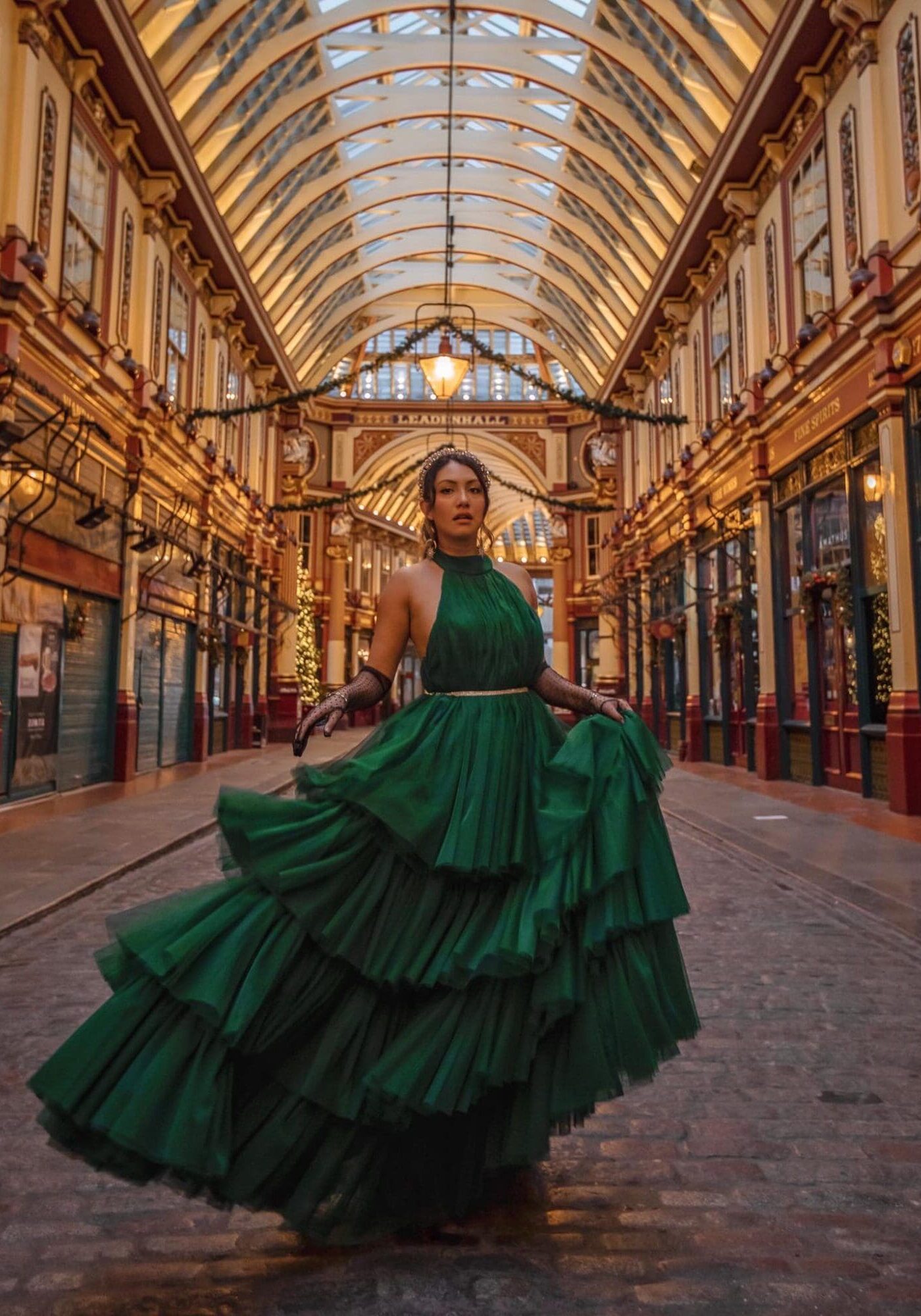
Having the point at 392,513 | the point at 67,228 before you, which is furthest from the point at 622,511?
the point at 392,513

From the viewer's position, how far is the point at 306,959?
204cm

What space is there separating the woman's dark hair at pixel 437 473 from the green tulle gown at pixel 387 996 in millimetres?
769

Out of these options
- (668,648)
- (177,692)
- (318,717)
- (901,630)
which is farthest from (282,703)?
(318,717)

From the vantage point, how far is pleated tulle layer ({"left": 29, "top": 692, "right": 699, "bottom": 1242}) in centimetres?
191

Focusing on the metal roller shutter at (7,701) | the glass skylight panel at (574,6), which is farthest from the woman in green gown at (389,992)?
the glass skylight panel at (574,6)

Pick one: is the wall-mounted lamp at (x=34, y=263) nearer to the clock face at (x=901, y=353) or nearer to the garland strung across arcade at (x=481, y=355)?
the garland strung across arcade at (x=481, y=355)

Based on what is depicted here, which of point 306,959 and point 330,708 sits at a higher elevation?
point 330,708

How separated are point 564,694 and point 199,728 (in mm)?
16144

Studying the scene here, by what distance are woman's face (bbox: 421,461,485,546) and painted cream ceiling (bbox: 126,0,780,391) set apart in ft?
41.1

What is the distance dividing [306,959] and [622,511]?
24.5 meters

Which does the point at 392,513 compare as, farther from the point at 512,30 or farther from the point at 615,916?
the point at 615,916

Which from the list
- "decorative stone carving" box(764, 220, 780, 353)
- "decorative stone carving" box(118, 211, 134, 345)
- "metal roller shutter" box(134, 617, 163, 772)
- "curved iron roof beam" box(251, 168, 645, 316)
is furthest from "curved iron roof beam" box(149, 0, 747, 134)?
"metal roller shutter" box(134, 617, 163, 772)

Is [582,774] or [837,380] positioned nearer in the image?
[582,774]

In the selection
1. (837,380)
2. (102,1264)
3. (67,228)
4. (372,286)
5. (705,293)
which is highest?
(372,286)
